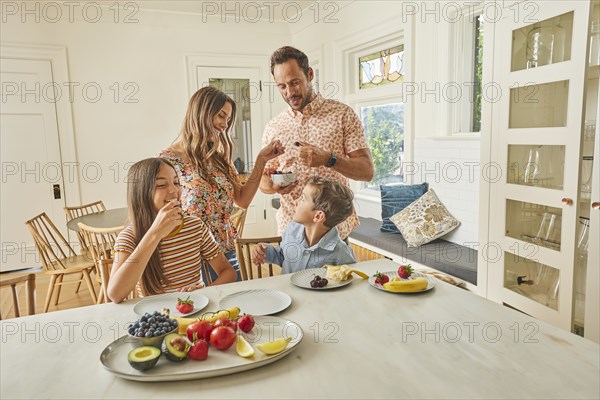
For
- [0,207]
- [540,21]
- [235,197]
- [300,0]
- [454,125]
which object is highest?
[300,0]

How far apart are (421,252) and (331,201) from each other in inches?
54.9

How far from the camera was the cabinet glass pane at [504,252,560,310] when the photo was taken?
2.22 metres

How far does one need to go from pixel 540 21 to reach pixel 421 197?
5.00 ft

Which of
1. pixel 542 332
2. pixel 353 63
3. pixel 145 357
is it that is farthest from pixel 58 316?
pixel 353 63

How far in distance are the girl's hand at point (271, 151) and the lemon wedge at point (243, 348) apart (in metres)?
1.11

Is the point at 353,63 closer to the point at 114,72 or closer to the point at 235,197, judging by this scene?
the point at 114,72

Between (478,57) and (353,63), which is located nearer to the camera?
(478,57)

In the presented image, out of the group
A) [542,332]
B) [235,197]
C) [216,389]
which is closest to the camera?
[216,389]

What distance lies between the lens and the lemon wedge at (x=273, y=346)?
1060 millimetres

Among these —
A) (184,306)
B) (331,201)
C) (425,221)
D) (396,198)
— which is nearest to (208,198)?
(331,201)

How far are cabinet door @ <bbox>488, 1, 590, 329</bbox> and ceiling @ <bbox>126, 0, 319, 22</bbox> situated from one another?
288 centimetres

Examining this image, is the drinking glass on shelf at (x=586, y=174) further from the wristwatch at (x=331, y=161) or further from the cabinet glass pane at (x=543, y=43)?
the wristwatch at (x=331, y=161)

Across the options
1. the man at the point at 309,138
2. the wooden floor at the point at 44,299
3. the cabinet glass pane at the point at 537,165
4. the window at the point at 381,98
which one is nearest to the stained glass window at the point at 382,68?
the window at the point at 381,98

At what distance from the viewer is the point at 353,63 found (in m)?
4.48
